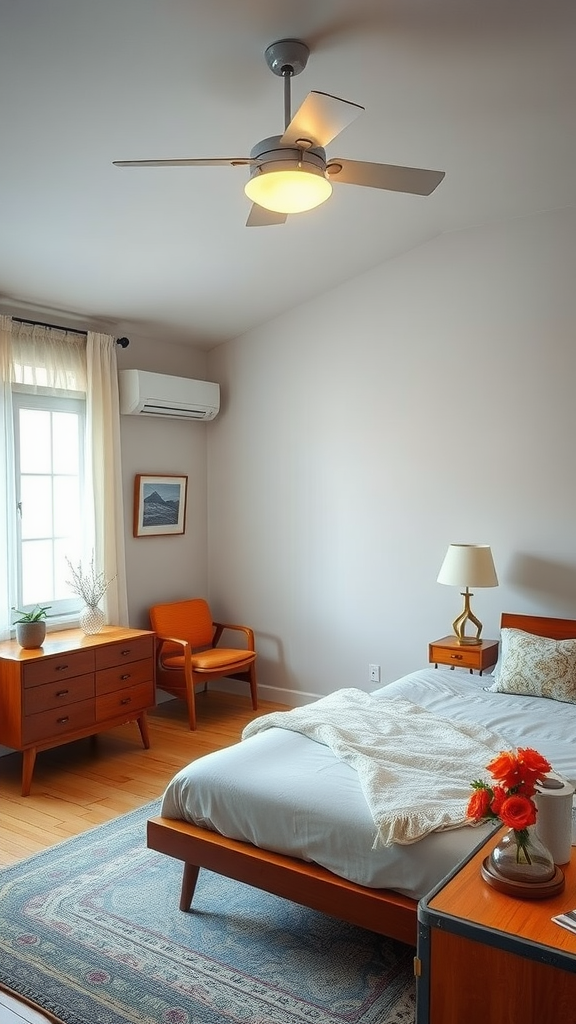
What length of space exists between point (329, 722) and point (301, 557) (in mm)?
2409

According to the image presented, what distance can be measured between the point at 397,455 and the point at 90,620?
2142 millimetres

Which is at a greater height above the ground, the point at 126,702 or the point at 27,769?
the point at 126,702

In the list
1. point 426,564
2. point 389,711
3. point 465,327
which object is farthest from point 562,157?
point 389,711

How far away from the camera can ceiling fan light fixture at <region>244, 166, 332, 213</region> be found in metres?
2.26

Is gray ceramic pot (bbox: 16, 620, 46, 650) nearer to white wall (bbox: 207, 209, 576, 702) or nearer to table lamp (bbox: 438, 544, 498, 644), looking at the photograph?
white wall (bbox: 207, 209, 576, 702)

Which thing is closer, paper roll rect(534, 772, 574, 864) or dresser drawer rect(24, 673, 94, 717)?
paper roll rect(534, 772, 574, 864)

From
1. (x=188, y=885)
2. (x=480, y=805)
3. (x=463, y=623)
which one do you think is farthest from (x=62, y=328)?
(x=480, y=805)

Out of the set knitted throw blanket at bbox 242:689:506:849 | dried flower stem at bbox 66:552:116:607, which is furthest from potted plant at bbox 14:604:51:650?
knitted throw blanket at bbox 242:689:506:849

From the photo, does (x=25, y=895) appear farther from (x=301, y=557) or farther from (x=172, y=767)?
(x=301, y=557)

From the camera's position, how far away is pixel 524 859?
5.60ft

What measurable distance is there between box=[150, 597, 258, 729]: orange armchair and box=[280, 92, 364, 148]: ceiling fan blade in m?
3.29

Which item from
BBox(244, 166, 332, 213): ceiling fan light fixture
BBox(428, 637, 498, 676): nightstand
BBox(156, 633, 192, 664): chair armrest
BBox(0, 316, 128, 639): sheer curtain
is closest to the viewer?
BBox(244, 166, 332, 213): ceiling fan light fixture

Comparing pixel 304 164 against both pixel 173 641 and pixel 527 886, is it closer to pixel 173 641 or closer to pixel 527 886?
pixel 527 886

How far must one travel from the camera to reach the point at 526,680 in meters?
3.58
